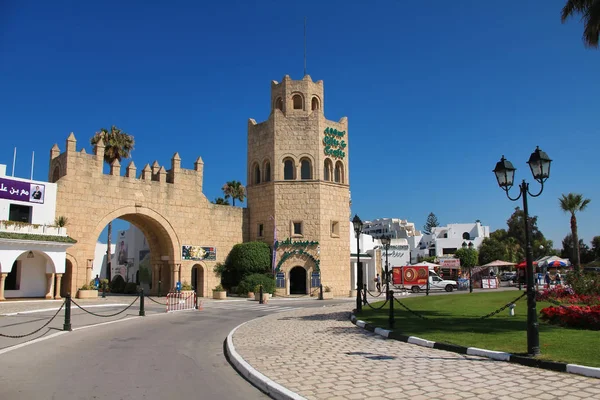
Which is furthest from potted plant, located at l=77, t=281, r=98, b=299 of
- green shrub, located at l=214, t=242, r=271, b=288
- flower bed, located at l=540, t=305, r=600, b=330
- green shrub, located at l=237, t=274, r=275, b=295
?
flower bed, located at l=540, t=305, r=600, b=330

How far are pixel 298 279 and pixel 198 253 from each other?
24.5ft

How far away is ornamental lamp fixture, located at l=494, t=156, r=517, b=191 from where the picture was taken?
9398 millimetres

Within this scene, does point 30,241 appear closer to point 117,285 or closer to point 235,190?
point 117,285

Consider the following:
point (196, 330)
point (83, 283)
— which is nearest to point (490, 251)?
point (83, 283)

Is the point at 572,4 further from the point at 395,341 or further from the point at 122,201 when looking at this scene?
the point at 122,201

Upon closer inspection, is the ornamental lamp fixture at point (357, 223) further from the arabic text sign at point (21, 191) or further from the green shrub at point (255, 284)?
the arabic text sign at point (21, 191)

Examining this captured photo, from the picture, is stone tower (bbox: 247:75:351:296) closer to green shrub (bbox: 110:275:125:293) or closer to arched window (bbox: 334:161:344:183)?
arched window (bbox: 334:161:344:183)

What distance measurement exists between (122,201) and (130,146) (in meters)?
7.33

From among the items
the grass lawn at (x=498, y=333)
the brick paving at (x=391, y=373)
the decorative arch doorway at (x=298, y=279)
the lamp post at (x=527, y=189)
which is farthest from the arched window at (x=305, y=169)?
the lamp post at (x=527, y=189)

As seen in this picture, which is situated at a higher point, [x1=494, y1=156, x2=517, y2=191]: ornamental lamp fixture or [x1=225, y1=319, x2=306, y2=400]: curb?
[x1=494, y1=156, x2=517, y2=191]: ornamental lamp fixture

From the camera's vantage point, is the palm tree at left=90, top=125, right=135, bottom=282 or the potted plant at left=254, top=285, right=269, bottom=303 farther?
the palm tree at left=90, top=125, right=135, bottom=282

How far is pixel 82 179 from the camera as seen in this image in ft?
93.2

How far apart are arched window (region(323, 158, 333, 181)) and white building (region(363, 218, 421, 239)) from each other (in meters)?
80.0

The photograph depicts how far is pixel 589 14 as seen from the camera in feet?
46.4
